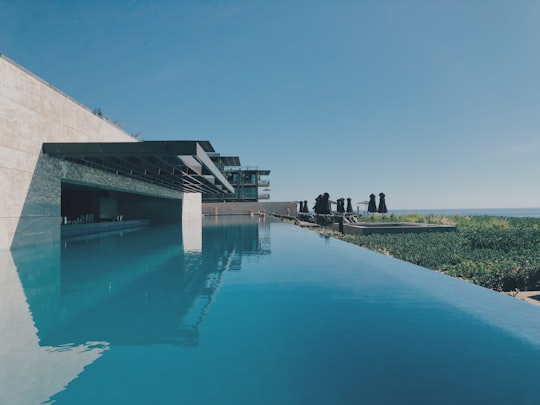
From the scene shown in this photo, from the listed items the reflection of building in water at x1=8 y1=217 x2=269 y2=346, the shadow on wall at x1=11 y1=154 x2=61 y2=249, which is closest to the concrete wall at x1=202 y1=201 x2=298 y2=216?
the shadow on wall at x1=11 y1=154 x2=61 y2=249

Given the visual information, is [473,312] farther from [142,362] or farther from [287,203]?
[287,203]

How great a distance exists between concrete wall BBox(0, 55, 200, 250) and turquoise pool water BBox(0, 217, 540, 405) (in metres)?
5.44

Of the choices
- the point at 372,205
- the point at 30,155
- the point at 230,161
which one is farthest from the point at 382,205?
the point at 230,161

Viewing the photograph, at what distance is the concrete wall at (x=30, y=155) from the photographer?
10.4m

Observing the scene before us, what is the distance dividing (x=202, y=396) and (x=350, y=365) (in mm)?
1402

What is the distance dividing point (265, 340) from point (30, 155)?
12094mm

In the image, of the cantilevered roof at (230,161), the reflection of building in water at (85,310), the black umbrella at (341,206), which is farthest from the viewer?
the cantilevered roof at (230,161)

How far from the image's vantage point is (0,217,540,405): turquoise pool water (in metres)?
2.54

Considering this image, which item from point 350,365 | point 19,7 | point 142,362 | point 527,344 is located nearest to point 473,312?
point 527,344

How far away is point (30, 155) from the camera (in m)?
11.3

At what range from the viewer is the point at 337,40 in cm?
1714

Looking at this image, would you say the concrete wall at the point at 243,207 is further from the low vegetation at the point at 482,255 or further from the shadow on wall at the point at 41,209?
the shadow on wall at the point at 41,209

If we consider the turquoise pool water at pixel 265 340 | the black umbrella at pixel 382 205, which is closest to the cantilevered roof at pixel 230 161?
the black umbrella at pixel 382 205

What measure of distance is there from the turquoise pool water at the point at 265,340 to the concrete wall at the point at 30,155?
5.44 metres
